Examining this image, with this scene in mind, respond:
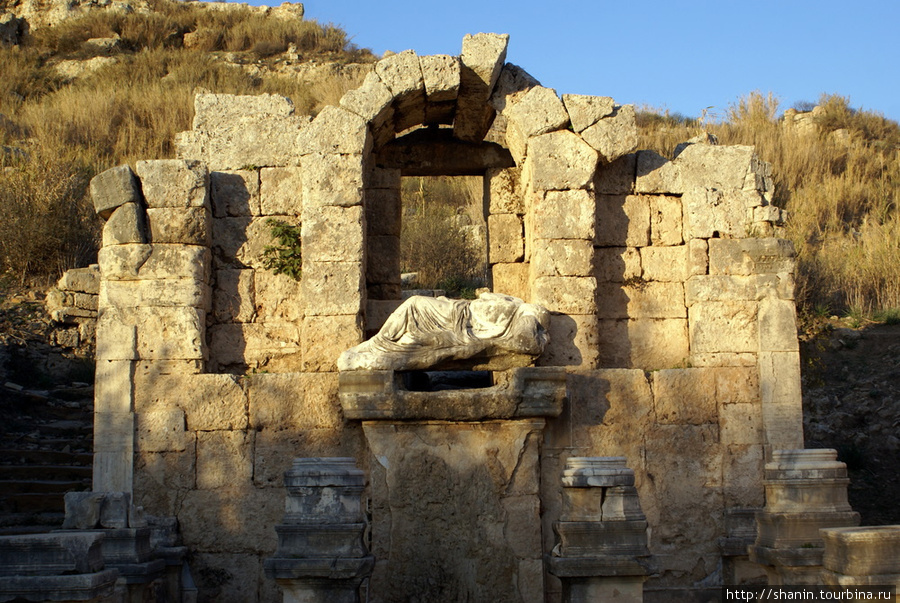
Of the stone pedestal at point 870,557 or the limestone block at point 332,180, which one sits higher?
the limestone block at point 332,180

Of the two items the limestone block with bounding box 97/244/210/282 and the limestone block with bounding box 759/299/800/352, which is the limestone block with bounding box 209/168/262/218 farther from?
the limestone block with bounding box 759/299/800/352

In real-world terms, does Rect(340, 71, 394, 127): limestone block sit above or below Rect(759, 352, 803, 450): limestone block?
above

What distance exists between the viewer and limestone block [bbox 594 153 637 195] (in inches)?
339

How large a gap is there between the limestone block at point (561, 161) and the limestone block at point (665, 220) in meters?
0.77

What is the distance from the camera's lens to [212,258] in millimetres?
8352

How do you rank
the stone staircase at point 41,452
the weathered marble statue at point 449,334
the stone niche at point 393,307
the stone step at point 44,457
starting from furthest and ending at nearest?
the stone step at point 44,457, the stone staircase at point 41,452, the stone niche at point 393,307, the weathered marble statue at point 449,334

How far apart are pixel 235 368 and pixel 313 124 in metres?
2.11

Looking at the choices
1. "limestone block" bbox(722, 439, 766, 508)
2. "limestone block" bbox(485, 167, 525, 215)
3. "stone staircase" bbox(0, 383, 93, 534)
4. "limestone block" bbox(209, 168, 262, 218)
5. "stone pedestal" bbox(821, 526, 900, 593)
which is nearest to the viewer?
"stone pedestal" bbox(821, 526, 900, 593)

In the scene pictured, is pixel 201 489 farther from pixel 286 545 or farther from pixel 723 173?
pixel 723 173

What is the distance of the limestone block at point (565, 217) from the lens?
813cm

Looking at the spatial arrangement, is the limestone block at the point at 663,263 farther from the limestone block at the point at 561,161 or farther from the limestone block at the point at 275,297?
the limestone block at the point at 275,297

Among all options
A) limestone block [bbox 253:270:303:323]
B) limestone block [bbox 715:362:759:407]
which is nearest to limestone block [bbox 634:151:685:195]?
limestone block [bbox 715:362:759:407]

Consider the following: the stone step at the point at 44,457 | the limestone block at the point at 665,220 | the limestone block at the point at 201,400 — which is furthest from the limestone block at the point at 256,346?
the limestone block at the point at 665,220

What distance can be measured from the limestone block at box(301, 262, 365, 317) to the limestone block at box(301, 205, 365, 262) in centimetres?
6
